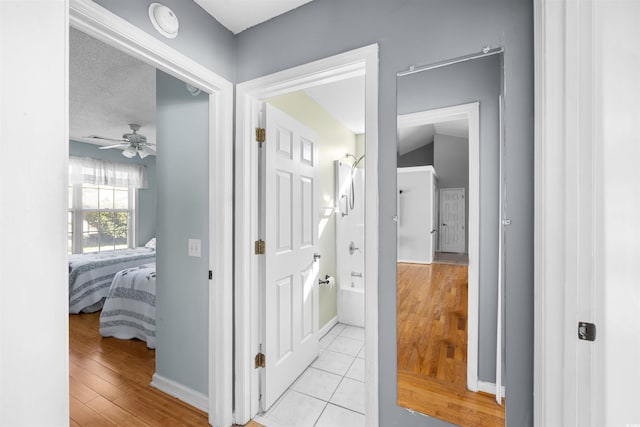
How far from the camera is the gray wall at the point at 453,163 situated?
3.94ft

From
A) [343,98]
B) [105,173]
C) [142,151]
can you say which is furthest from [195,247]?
[105,173]

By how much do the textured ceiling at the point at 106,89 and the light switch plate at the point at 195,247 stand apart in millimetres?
1541

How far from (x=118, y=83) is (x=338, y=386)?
326 centimetres

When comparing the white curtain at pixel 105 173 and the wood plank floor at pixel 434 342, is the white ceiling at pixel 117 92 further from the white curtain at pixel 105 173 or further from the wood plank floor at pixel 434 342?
the wood plank floor at pixel 434 342

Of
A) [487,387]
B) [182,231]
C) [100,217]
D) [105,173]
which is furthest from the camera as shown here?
[100,217]

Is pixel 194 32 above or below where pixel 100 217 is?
above

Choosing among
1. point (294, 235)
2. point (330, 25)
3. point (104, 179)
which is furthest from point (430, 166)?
point (104, 179)

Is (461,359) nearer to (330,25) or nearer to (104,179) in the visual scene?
(330,25)

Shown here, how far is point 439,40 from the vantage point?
3.97ft

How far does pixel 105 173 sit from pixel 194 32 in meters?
4.83

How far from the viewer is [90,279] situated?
370 cm

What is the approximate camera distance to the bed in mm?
2732

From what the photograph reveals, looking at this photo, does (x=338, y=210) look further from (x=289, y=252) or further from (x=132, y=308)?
(x=132, y=308)

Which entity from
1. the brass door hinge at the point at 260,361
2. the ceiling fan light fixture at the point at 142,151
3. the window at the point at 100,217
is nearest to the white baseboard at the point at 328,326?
the brass door hinge at the point at 260,361
